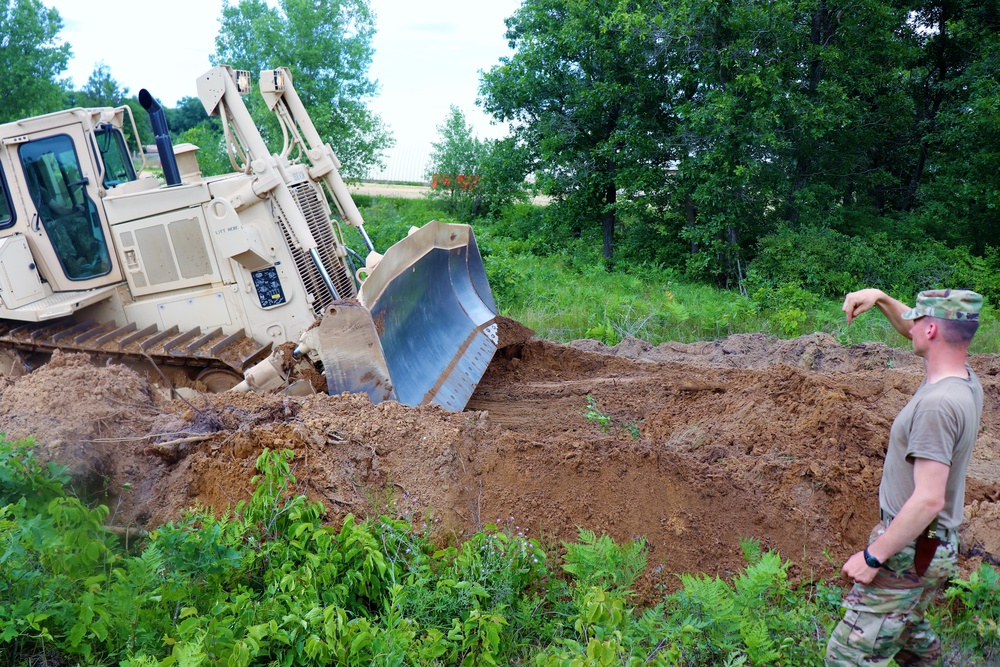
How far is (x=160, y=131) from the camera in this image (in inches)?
264

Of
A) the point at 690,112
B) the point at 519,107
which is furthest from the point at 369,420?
the point at 519,107

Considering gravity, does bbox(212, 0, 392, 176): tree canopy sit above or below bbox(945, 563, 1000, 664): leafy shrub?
above

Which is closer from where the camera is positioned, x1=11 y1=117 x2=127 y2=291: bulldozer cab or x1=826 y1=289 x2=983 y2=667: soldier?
x1=826 y1=289 x2=983 y2=667: soldier

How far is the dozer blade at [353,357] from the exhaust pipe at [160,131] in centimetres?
266

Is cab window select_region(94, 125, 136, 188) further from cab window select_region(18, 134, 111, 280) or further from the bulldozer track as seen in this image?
the bulldozer track

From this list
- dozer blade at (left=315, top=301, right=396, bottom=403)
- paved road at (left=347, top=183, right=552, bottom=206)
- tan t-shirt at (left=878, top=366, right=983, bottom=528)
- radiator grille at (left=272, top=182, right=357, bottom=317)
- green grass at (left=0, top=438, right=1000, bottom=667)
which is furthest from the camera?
paved road at (left=347, top=183, right=552, bottom=206)

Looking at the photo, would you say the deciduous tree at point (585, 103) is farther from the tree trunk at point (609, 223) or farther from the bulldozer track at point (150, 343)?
the bulldozer track at point (150, 343)

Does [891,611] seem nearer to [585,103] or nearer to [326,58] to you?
[585,103]

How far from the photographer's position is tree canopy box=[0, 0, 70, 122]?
26797 millimetres

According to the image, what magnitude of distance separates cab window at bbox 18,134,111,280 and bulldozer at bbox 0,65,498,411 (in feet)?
0.03

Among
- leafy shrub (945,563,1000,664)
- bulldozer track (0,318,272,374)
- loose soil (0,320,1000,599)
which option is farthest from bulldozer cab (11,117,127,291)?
leafy shrub (945,563,1000,664)

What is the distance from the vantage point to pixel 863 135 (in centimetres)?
1430

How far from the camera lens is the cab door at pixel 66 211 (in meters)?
6.78

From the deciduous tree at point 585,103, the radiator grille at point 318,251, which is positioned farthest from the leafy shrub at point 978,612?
the deciduous tree at point 585,103
